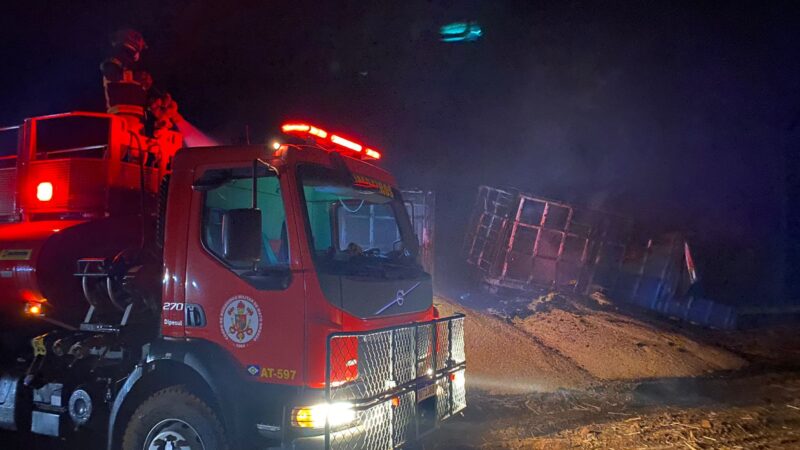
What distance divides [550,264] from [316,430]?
10095mm

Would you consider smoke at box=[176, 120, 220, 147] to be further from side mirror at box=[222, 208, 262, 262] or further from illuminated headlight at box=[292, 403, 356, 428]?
illuminated headlight at box=[292, 403, 356, 428]

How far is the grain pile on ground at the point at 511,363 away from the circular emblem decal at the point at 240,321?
4990mm

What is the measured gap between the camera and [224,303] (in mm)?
3801

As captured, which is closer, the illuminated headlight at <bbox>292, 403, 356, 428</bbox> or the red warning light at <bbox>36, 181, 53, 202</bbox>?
the illuminated headlight at <bbox>292, 403, 356, 428</bbox>

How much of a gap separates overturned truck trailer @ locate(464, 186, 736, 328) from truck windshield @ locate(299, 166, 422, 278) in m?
7.97

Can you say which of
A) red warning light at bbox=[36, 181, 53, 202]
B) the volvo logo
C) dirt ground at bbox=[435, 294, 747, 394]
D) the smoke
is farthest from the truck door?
dirt ground at bbox=[435, 294, 747, 394]

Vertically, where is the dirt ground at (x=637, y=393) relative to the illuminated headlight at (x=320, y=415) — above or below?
below

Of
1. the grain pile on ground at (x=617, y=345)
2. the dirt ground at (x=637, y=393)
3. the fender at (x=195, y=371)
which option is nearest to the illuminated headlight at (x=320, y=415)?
the fender at (x=195, y=371)

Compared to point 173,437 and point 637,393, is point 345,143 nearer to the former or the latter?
point 173,437

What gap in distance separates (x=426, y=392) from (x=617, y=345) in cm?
636

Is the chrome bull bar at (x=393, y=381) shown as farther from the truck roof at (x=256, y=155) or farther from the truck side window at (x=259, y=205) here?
the truck roof at (x=256, y=155)

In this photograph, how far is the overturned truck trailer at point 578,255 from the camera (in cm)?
1271

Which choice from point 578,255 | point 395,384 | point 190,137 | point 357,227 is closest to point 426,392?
point 395,384

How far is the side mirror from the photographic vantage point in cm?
345
